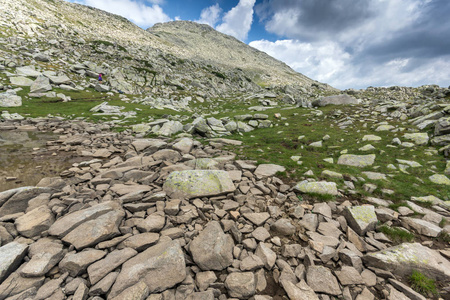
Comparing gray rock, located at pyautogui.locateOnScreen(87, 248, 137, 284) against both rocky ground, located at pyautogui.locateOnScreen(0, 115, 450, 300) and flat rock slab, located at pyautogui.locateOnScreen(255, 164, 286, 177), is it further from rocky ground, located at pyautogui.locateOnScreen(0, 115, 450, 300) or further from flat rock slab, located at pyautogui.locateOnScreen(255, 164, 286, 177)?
flat rock slab, located at pyautogui.locateOnScreen(255, 164, 286, 177)

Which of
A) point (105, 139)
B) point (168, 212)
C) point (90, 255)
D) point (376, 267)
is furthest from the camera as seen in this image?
point (105, 139)

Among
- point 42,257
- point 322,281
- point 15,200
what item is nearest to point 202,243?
point 322,281

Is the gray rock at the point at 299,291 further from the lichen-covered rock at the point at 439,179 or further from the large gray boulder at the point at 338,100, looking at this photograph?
the large gray boulder at the point at 338,100

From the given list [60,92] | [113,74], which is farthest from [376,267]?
[113,74]

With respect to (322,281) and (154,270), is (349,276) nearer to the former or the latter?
(322,281)

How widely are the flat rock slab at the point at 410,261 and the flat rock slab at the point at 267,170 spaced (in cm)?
666

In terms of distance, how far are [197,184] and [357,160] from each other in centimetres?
1356

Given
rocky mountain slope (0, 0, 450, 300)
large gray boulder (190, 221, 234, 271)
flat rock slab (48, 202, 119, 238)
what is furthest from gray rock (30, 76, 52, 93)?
large gray boulder (190, 221, 234, 271)

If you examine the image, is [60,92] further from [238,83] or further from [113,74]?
[238,83]

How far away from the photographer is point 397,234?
24.3 ft

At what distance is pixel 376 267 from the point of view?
19.8ft

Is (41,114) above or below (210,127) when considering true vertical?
below

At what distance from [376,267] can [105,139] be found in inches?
893

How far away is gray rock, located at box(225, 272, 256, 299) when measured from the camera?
17.1 ft
